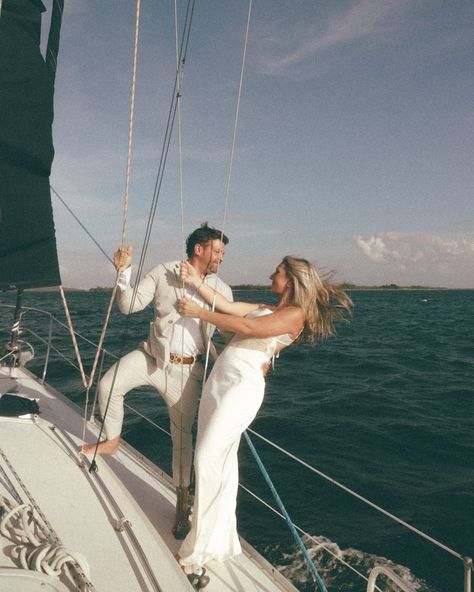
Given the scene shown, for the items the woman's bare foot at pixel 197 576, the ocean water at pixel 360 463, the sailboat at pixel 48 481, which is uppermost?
the sailboat at pixel 48 481

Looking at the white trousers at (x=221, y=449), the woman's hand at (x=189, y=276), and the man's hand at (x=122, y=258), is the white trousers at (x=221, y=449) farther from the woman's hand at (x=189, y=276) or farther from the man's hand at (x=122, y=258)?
the man's hand at (x=122, y=258)

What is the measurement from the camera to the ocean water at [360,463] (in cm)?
404

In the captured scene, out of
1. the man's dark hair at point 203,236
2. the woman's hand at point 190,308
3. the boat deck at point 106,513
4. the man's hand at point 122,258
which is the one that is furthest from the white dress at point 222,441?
the man's hand at point 122,258

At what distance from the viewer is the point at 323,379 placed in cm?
1083

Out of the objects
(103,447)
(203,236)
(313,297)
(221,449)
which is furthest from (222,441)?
(203,236)

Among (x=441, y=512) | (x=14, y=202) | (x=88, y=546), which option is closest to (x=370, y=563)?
(x=441, y=512)

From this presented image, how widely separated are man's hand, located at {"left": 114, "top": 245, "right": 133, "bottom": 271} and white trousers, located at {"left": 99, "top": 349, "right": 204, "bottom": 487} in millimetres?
613

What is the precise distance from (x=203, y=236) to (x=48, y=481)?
1769mm

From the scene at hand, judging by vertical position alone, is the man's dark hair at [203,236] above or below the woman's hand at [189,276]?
above

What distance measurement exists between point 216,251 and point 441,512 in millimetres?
4054

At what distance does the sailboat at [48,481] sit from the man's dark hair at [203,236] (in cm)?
97

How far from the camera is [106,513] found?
2.31 m

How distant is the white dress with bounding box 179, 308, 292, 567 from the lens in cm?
218

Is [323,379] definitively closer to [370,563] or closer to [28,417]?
[370,563]
